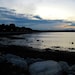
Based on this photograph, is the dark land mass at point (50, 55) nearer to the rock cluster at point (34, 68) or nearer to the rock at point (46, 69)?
the rock cluster at point (34, 68)

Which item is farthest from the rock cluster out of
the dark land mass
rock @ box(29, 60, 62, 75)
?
the dark land mass

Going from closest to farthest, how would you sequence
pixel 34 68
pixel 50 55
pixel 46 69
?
1. pixel 46 69
2. pixel 34 68
3. pixel 50 55

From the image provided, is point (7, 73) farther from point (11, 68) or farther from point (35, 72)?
point (35, 72)

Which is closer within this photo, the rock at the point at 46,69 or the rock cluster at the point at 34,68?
the rock at the point at 46,69

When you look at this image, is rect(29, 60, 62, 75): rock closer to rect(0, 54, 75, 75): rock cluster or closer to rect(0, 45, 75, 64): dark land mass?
rect(0, 54, 75, 75): rock cluster

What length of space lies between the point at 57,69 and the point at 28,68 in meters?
1.45

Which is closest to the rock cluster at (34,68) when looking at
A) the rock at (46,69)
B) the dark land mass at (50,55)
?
the rock at (46,69)

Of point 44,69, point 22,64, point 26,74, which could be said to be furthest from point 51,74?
point 22,64

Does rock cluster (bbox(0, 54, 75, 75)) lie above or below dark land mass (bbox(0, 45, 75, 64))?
above

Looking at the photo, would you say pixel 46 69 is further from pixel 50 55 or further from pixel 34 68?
pixel 50 55

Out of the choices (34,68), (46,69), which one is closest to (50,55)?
(34,68)

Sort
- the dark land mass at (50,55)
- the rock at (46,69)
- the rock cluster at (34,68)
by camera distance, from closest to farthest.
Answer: the rock at (46,69), the rock cluster at (34,68), the dark land mass at (50,55)

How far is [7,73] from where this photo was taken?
8.60 metres

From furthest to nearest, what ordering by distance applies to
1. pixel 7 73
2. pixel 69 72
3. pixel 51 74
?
pixel 69 72 < pixel 7 73 < pixel 51 74
